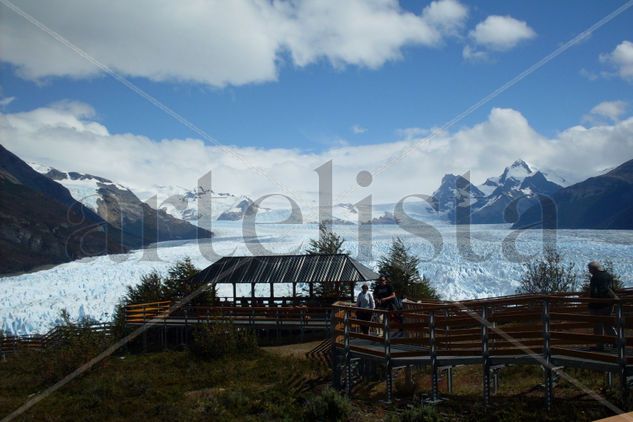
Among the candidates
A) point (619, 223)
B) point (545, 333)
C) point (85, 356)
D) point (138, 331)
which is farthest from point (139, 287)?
point (619, 223)

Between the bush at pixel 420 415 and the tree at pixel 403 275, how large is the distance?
26.6m

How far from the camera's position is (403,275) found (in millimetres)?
39094

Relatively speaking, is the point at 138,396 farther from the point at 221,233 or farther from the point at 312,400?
the point at 221,233

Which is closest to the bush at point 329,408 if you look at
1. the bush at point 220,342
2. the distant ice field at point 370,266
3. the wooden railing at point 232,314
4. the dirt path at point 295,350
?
the dirt path at point 295,350

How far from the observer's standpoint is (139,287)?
42.6 metres

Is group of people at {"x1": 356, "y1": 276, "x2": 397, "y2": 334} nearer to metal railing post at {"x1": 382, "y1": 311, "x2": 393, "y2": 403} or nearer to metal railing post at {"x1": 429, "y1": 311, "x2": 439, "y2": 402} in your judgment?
metal railing post at {"x1": 382, "y1": 311, "x2": 393, "y2": 403}

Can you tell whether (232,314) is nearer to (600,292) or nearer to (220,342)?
(220,342)

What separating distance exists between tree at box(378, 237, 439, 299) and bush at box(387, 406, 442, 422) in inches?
1047

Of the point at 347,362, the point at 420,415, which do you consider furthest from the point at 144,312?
the point at 420,415

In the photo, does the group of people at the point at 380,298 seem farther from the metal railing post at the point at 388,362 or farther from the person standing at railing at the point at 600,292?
the person standing at railing at the point at 600,292

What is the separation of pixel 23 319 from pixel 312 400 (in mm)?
54721

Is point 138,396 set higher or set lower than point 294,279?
lower

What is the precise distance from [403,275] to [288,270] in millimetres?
8291

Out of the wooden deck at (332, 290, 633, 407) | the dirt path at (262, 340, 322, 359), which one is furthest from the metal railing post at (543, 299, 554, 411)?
the dirt path at (262, 340, 322, 359)
